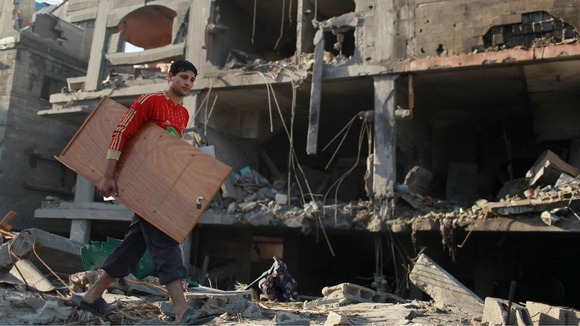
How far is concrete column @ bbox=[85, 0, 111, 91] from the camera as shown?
14.5 meters

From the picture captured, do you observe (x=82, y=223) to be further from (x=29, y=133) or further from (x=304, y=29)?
(x=304, y=29)

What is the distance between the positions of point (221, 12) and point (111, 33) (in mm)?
3723

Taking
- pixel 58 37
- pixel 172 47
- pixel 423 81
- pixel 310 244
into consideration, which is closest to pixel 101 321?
pixel 423 81

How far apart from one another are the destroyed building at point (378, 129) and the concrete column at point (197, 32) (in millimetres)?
38

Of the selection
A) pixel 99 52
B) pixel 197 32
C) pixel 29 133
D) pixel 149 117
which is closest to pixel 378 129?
pixel 197 32

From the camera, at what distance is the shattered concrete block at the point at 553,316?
4.21 metres

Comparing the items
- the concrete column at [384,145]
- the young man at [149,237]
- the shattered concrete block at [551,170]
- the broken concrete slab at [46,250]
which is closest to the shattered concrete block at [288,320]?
the young man at [149,237]

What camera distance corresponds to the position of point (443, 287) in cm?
639

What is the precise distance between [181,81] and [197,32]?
10004 mm

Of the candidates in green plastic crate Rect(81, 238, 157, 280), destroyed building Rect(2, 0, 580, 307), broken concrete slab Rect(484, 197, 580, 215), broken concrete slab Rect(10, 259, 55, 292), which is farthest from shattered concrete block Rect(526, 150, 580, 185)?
broken concrete slab Rect(10, 259, 55, 292)

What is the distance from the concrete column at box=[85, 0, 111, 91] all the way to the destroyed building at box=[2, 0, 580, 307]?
0.05 meters

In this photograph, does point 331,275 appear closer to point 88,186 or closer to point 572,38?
point 88,186

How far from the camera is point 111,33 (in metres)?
14.9

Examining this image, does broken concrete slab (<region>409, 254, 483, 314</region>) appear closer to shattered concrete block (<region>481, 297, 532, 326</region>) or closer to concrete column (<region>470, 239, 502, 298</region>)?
shattered concrete block (<region>481, 297, 532, 326</region>)
